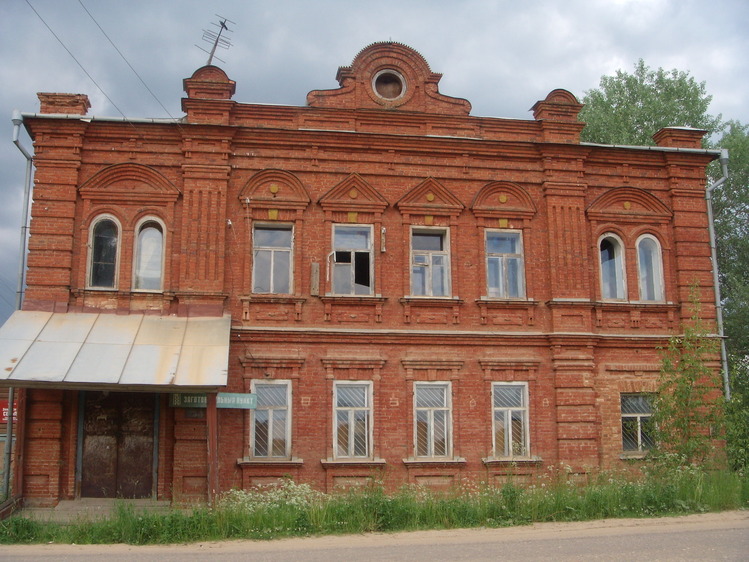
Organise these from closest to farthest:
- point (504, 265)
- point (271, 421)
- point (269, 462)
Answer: point (269, 462)
point (271, 421)
point (504, 265)

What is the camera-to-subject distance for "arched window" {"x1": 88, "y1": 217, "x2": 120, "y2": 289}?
537 inches

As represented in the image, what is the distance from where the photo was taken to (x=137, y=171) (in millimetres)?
13859

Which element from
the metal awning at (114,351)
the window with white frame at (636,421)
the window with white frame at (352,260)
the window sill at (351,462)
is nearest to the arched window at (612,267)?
the window with white frame at (636,421)

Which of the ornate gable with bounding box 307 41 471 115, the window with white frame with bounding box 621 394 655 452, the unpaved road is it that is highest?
the ornate gable with bounding box 307 41 471 115

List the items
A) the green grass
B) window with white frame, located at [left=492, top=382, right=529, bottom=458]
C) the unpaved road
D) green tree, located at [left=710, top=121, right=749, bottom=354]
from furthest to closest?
green tree, located at [left=710, top=121, right=749, bottom=354] < window with white frame, located at [left=492, top=382, right=529, bottom=458] < the green grass < the unpaved road

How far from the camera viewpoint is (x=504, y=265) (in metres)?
14.7

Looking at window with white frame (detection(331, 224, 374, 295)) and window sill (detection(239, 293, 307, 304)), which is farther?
window with white frame (detection(331, 224, 374, 295))

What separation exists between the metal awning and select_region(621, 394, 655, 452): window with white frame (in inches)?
303

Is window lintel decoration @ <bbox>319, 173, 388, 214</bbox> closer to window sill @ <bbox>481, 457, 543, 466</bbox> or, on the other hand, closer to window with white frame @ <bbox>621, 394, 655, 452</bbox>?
window sill @ <bbox>481, 457, 543, 466</bbox>

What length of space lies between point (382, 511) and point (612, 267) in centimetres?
746

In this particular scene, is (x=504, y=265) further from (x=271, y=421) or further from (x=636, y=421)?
(x=271, y=421)

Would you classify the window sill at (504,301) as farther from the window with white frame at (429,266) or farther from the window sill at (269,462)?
the window sill at (269,462)

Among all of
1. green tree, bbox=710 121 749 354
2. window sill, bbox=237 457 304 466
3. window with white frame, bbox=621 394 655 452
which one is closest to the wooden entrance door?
window sill, bbox=237 457 304 466

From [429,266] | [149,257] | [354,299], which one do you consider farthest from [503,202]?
[149,257]
